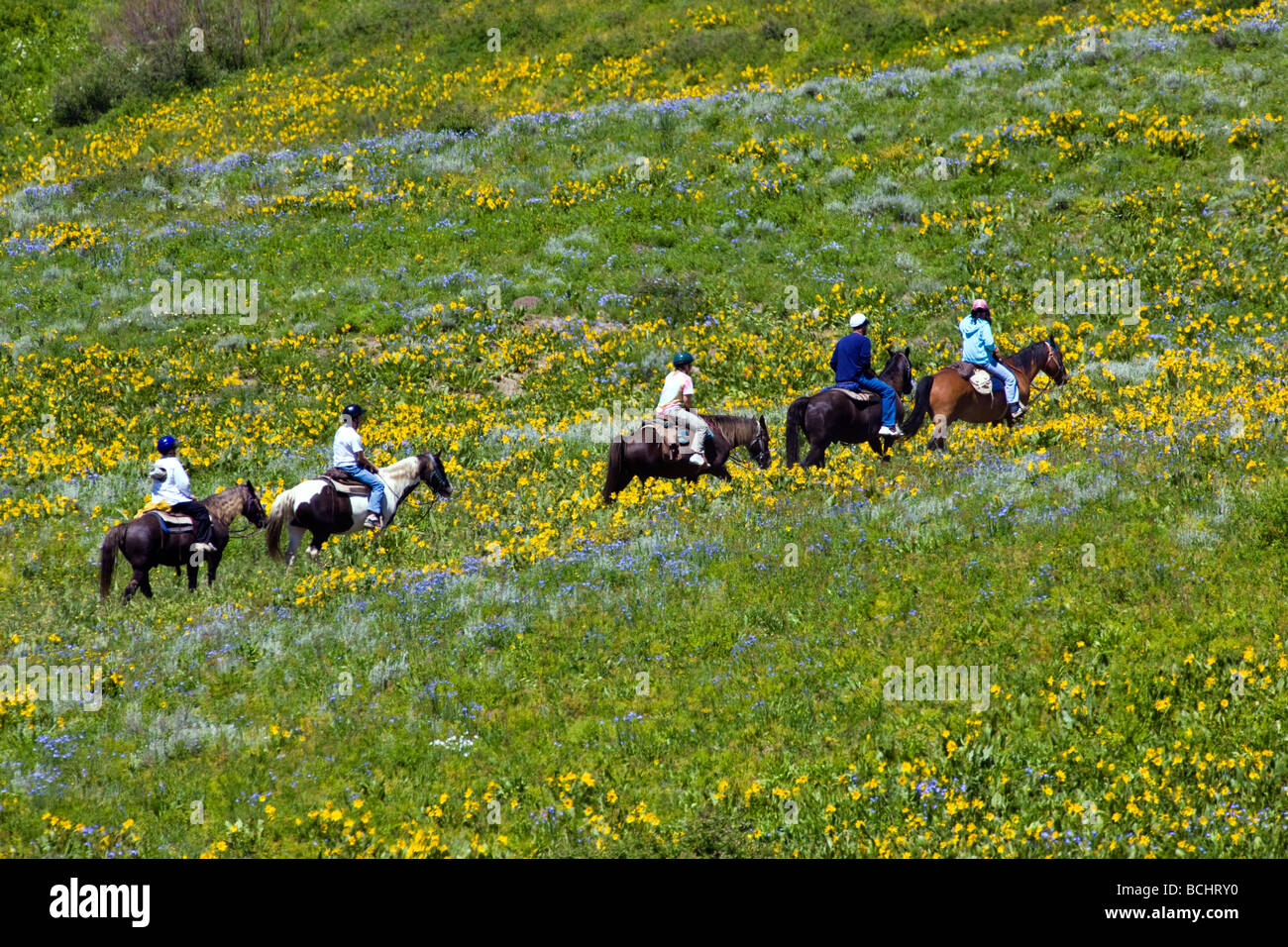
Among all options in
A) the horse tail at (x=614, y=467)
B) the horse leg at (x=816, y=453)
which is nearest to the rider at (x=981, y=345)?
the horse leg at (x=816, y=453)

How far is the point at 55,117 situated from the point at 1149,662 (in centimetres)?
5049

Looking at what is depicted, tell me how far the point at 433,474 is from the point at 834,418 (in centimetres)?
627

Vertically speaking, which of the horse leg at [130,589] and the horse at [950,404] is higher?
the horse at [950,404]

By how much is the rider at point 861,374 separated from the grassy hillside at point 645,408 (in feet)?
2.23

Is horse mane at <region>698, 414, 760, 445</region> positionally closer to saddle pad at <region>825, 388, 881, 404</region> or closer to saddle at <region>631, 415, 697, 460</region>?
saddle at <region>631, 415, 697, 460</region>

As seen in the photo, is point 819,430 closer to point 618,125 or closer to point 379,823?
point 379,823

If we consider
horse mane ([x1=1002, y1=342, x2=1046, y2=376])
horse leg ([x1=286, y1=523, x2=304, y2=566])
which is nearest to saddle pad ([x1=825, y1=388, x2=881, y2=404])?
horse mane ([x1=1002, y1=342, x2=1046, y2=376])

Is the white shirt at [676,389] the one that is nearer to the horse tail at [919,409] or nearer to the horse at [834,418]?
the horse at [834,418]

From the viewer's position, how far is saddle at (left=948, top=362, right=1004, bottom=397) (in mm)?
17906

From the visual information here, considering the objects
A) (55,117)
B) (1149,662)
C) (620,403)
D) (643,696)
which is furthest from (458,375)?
(55,117)

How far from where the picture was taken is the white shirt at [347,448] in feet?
53.5

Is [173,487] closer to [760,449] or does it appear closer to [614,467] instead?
[614,467]

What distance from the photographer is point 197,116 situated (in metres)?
45.4

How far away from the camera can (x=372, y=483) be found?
16.7 m
